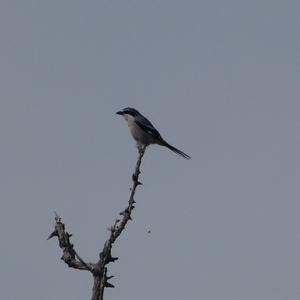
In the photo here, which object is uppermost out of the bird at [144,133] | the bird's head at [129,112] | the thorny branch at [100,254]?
the bird's head at [129,112]

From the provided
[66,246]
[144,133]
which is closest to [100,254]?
[66,246]

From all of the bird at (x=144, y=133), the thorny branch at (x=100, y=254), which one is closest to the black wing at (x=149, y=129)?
the bird at (x=144, y=133)

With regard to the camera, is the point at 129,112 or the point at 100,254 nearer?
the point at 100,254

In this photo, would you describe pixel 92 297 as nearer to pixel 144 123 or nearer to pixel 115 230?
pixel 115 230

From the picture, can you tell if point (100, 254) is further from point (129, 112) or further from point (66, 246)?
point (129, 112)

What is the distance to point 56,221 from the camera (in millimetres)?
8289

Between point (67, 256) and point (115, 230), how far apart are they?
2.47ft

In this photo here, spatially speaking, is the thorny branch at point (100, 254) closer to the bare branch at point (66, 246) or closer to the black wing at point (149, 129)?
the bare branch at point (66, 246)

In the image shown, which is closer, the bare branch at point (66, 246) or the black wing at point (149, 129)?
the bare branch at point (66, 246)

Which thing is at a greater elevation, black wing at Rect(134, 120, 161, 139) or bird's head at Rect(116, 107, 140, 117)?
bird's head at Rect(116, 107, 140, 117)

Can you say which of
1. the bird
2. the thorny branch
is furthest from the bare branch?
the bird

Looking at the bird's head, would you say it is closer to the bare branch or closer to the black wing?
the black wing

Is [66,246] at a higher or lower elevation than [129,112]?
lower

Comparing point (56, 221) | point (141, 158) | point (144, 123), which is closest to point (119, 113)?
point (144, 123)
